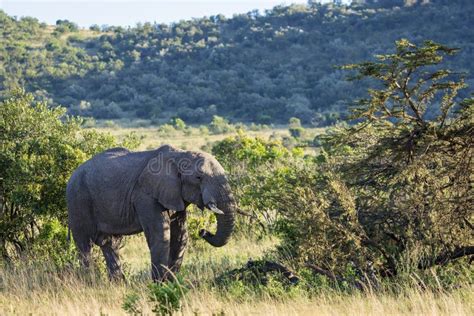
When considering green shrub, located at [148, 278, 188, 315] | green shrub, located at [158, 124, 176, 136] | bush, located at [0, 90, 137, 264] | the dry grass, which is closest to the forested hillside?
the dry grass

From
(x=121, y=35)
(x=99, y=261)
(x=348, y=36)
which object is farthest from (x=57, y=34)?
(x=99, y=261)

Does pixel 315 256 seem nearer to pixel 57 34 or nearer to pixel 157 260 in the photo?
pixel 157 260

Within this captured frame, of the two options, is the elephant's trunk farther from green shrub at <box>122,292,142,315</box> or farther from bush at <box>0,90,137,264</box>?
bush at <box>0,90,137,264</box>

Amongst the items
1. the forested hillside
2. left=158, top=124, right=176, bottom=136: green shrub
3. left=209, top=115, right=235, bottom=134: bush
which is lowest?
left=209, top=115, right=235, bottom=134: bush

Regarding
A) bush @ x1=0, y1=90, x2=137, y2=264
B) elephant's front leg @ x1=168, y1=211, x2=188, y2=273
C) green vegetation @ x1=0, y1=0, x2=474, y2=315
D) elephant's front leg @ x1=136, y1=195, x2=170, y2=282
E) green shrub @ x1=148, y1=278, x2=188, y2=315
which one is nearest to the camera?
green shrub @ x1=148, y1=278, x2=188, y2=315

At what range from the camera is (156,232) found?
10430 millimetres

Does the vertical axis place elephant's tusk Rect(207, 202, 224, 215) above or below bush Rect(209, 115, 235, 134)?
above

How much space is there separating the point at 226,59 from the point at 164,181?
6405 centimetres

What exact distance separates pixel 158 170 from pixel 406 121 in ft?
11.0

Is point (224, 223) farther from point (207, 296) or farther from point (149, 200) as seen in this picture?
point (207, 296)

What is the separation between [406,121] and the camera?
382 inches

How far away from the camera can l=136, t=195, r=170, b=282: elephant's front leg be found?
10.4 metres

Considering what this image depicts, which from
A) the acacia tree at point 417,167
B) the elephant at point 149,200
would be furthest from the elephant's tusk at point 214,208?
the acacia tree at point 417,167

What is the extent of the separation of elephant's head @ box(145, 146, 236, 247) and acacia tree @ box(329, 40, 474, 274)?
5.30 feet
